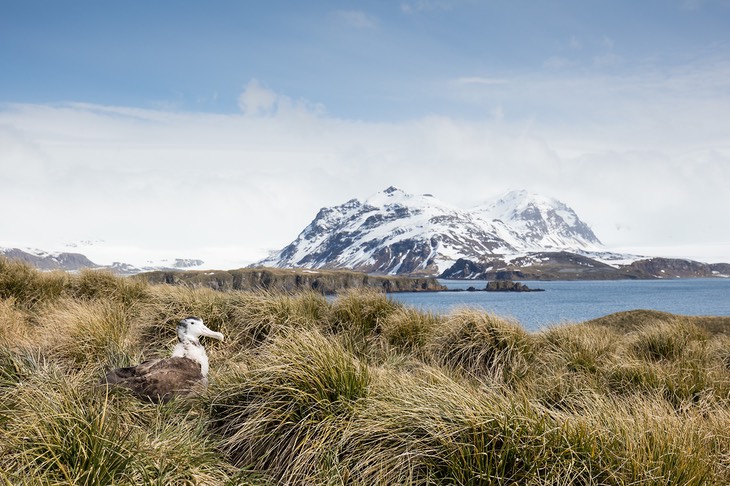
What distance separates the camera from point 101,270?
48.2 ft

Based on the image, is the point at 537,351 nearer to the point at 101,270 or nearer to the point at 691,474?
the point at 691,474

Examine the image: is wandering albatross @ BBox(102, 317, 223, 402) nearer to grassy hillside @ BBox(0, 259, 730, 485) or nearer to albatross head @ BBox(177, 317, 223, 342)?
albatross head @ BBox(177, 317, 223, 342)

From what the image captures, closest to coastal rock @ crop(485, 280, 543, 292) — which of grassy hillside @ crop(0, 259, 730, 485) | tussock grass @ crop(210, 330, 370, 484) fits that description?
grassy hillside @ crop(0, 259, 730, 485)

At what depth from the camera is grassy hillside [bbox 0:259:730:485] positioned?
3984 millimetres

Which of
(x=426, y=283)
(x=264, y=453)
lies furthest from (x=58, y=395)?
(x=426, y=283)

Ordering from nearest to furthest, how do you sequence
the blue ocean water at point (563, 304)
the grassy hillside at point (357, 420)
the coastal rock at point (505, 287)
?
1. the grassy hillside at point (357, 420)
2. the blue ocean water at point (563, 304)
3. the coastal rock at point (505, 287)

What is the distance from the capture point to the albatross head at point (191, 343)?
6.98 m

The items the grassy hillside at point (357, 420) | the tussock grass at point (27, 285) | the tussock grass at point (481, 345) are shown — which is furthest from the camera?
the tussock grass at point (27, 285)

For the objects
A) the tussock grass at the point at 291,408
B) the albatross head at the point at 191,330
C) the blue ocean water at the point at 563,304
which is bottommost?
the blue ocean water at the point at 563,304

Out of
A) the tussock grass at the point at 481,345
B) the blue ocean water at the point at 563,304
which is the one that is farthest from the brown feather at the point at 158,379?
the blue ocean water at the point at 563,304

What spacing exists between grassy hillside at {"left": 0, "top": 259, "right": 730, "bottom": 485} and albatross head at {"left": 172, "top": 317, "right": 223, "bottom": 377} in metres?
0.39

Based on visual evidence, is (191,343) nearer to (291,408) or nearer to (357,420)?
(291,408)

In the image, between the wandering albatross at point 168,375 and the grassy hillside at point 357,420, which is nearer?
the grassy hillside at point 357,420

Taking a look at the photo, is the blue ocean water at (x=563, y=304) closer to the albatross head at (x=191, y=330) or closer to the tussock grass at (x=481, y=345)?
the tussock grass at (x=481, y=345)
